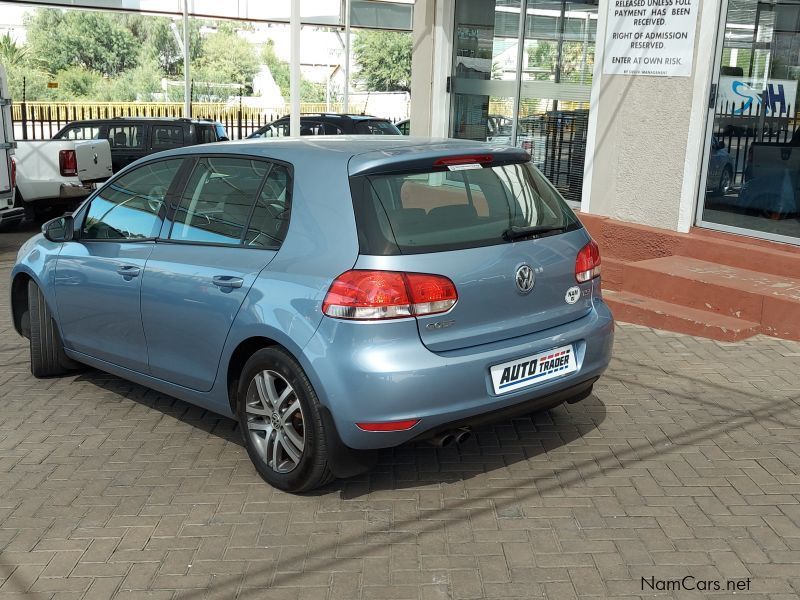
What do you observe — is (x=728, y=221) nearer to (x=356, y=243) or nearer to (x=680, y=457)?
(x=680, y=457)

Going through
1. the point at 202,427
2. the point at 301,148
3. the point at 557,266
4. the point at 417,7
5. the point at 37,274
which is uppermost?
the point at 417,7

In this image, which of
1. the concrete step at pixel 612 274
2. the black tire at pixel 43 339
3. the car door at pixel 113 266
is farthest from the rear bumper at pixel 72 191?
the concrete step at pixel 612 274

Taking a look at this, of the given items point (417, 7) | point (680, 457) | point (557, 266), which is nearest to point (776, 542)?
point (680, 457)

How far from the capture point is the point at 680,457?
4914mm

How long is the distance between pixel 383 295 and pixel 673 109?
5.62 meters

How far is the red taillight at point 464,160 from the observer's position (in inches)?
175

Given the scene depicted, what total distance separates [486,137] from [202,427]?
7.15 meters

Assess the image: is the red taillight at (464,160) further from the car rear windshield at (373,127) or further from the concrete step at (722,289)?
the car rear windshield at (373,127)

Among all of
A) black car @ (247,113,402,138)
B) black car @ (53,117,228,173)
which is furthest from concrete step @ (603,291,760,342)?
black car @ (53,117,228,173)

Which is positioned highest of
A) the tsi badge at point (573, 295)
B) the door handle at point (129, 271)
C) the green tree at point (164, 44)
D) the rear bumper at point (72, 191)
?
the green tree at point (164, 44)

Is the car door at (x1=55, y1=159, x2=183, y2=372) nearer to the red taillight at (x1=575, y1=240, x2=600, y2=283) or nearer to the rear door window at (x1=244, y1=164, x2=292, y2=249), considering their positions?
the rear door window at (x1=244, y1=164, x2=292, y2=249)

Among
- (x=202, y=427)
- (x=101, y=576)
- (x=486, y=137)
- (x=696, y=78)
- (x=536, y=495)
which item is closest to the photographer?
(x=101, y=576)

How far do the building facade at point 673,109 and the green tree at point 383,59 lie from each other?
60.5 metres

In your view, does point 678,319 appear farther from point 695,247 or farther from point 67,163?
point 67,163
